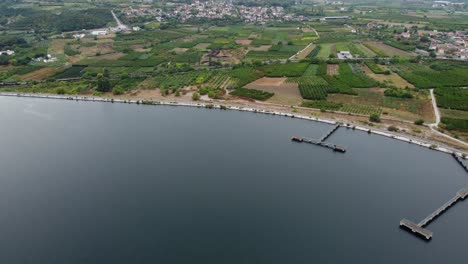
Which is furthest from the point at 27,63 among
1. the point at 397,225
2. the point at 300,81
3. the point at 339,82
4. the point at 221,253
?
the point at 397,225

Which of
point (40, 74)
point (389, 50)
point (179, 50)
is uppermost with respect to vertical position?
point (179, 50)

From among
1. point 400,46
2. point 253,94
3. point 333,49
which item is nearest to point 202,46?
point 333,49

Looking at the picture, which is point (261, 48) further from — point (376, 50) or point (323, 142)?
point (323, 142)

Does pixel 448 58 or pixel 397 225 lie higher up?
pixel 448 58

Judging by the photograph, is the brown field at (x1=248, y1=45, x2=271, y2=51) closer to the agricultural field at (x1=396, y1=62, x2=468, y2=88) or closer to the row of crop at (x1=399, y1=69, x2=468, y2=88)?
the agricultural field at (x1=396, y1=62, x2=468, y2=88)

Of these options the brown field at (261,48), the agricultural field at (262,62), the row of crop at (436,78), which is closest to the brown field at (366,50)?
the agricultural field at (262,62)

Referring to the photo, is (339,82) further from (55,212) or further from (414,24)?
(414,24)

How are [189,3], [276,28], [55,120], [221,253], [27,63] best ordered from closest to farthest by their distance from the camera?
[221,253]
[55,120]
[27,63]
[276,28]
[189,3]
